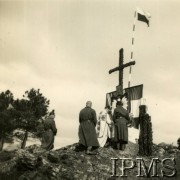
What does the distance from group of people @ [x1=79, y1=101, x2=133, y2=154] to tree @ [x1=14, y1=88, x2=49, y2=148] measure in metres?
19.7

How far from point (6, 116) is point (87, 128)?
2162 centimetres

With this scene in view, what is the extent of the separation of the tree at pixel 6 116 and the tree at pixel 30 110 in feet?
2.44

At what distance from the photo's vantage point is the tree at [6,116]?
3328 centimetres

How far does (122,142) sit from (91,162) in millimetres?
2421

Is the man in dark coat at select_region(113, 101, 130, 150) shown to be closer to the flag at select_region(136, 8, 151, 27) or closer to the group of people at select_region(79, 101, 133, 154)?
the group of people at select_region(79, 101, 133, 154)

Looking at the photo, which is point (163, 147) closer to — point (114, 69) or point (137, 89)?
point (137, 89)

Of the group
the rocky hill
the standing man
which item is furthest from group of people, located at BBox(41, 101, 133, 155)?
the rocky hill

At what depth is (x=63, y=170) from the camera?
11.1 meters

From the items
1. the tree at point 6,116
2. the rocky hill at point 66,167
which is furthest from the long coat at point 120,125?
the tree at point 6,116

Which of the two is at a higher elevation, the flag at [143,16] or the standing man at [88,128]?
the flag at [143,16]

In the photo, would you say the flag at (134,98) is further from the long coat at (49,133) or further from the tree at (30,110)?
the tree at (30,110)

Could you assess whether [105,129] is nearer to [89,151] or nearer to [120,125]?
[120,125]

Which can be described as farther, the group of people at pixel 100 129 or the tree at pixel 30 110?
the tree at pixel 30 110

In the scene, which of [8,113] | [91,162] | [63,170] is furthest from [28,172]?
[8,113]
